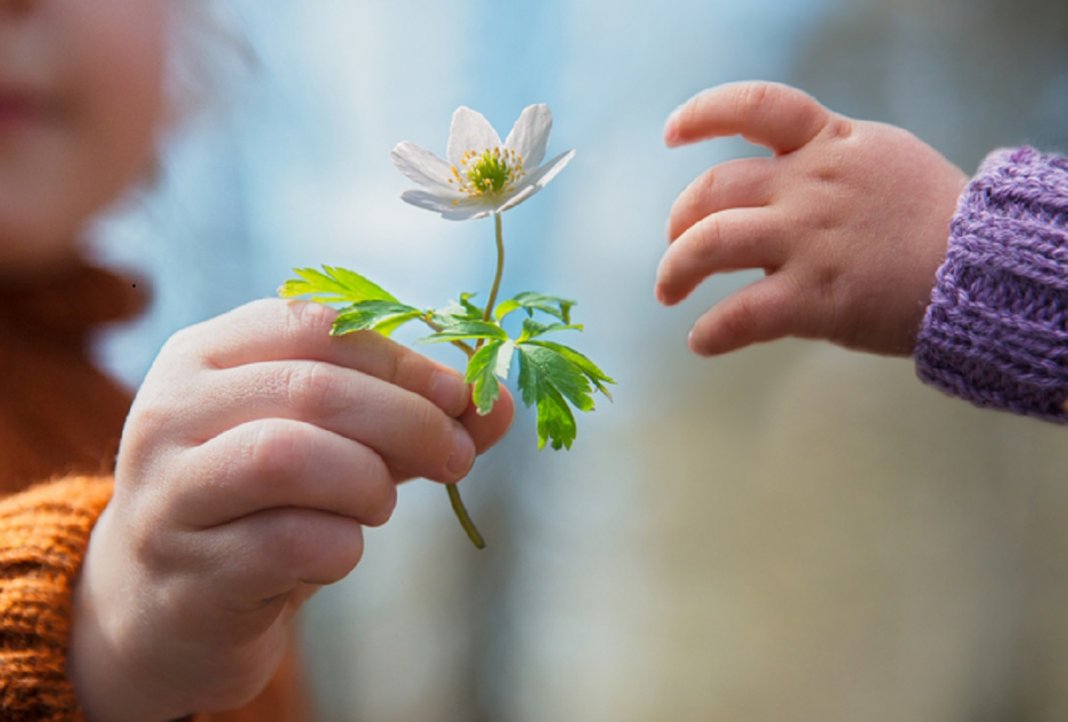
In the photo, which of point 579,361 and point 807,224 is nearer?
point 579,361

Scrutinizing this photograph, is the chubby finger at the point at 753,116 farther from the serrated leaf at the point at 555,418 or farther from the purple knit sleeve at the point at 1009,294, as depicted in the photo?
the serrated leaf at the point at 555,418

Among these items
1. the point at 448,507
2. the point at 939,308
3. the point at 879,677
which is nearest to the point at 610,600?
the point at 448,507

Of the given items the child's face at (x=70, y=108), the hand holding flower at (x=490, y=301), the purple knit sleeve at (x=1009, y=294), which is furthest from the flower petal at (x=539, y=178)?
the child's face at (x=70, y=108)

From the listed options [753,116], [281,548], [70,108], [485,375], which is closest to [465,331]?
[485,375]

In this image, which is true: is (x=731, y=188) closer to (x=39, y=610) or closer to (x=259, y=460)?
(x=259, y=460)

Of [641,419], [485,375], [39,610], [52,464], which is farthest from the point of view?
[641,419]

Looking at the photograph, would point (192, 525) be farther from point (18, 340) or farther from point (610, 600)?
point (610, 600)

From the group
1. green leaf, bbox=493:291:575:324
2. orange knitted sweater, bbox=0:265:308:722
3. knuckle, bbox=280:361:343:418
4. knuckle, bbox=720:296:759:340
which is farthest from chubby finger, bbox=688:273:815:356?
orange knitted sweater, bbox=0:265:308:722
